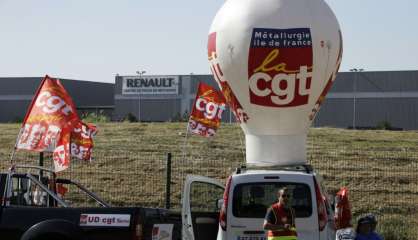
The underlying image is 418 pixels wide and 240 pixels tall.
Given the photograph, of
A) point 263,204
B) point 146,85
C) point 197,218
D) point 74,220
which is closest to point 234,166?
point 197,218

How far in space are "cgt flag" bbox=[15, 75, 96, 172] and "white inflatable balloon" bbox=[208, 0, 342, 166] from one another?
3.41 metres

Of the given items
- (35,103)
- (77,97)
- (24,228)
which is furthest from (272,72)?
(77,97)

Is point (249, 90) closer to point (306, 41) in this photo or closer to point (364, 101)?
point (306, 41)

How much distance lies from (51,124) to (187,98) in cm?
4849

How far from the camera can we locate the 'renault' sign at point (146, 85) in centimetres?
6525

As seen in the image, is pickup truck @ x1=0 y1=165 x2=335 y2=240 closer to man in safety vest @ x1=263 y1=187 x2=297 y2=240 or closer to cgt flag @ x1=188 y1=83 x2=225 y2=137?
man in safety vest @ x1=263 y1=187 x2=297 y2=240

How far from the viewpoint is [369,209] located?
20375mm

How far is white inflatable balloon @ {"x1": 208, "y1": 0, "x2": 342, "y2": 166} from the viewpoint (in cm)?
1622

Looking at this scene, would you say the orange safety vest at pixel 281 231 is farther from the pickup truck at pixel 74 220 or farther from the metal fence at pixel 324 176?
the metal fence at pixel 324 176

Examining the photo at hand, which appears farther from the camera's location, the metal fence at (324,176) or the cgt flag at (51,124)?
the metal fence at (324,176)

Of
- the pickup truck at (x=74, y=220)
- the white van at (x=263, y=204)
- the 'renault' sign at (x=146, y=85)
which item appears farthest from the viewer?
the 'renault' sign at (x=146, y=85)

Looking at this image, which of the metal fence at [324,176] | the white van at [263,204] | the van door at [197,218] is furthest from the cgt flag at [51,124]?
the white van at [263,204]

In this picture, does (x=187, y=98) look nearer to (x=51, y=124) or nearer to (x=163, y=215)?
(x=51, y=124)

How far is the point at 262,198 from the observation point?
38.2ft
